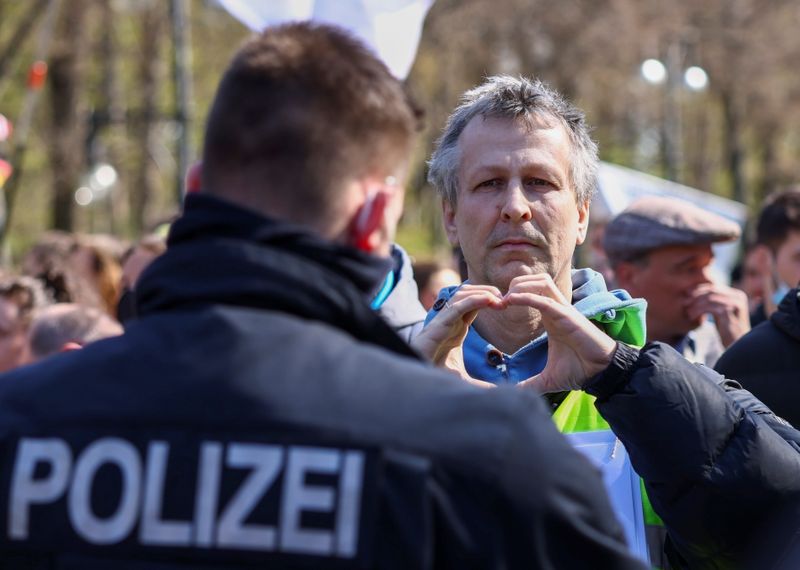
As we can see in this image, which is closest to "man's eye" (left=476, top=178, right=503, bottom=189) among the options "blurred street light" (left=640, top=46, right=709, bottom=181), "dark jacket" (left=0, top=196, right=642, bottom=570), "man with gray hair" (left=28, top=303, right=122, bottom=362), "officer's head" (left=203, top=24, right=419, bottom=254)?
"officer's head" (left=203, top=24, right=419, bottom=254)

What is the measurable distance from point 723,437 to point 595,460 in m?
0.39

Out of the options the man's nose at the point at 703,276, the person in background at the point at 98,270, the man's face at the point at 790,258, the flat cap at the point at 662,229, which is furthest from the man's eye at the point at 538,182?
the person in background at the point at 98,270

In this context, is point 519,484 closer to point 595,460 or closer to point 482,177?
point 595,460

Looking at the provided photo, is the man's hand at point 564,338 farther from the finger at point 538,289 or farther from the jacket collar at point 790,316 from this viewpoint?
the jacket collar at point 790,316

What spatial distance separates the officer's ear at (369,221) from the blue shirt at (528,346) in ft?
3.93

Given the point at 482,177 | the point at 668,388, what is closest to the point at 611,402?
the point at 668,388

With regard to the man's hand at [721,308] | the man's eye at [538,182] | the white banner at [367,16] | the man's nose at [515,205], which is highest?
the white banner at [367,16]

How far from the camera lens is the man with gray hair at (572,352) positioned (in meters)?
2.89

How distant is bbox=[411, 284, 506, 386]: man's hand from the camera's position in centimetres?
302

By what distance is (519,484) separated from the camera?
75.9 inches

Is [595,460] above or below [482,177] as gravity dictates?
below

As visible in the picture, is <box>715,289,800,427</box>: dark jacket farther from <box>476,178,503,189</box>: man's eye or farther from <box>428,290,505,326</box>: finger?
<box>428,290,505,326</box>: finger

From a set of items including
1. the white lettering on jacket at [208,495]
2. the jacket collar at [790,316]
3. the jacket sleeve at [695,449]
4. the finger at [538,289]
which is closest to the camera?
the white lettering on jacket at [208,495]

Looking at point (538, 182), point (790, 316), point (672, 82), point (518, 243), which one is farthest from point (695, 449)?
point (672, 82)
